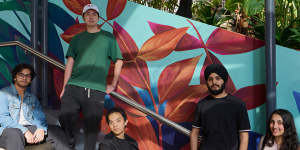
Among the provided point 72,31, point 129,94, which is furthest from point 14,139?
point 72,31

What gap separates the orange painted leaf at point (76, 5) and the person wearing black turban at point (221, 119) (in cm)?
176

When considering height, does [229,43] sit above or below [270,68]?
above

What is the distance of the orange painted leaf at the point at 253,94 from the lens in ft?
9.62

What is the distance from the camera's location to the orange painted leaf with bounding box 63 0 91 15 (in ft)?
12.1

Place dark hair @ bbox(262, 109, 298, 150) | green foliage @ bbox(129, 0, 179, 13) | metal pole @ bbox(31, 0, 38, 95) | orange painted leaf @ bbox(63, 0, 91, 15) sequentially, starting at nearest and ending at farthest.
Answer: dark hair @ bbox(262, 109, 298, 150) → orange painted leaf @ bbox(63, 0, 91, 15) → metal pole @ bbox(31, 0, 38, 95) → green foliage @ bbox(129, 0, 179, 13)

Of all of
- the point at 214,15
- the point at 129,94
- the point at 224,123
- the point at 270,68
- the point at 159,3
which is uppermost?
the point at 159,3

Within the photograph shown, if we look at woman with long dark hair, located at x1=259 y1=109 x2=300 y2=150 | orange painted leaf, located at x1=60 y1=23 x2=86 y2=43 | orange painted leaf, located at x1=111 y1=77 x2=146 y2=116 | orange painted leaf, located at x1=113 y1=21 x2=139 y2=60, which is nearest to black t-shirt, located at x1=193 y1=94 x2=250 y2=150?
woman with long dark hair, located at x1=259 y1=109 x2=300 y2=150

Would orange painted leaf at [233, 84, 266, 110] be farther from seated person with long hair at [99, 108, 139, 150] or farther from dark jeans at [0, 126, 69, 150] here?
dark jeans at [0, 126, 69, 150]

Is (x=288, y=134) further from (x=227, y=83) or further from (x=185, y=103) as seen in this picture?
(x=185, y=103)

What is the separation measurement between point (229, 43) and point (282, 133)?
3.16ft

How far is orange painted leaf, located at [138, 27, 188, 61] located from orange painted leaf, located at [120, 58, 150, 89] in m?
0.08

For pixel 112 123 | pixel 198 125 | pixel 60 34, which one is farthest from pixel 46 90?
pixel 198 125

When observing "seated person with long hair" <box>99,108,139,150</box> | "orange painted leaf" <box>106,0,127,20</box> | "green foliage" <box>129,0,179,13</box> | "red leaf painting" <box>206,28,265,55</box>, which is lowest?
"seated person with long hair" <box>99,108,139,150</box>

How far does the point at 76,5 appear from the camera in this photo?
12.2 feet
